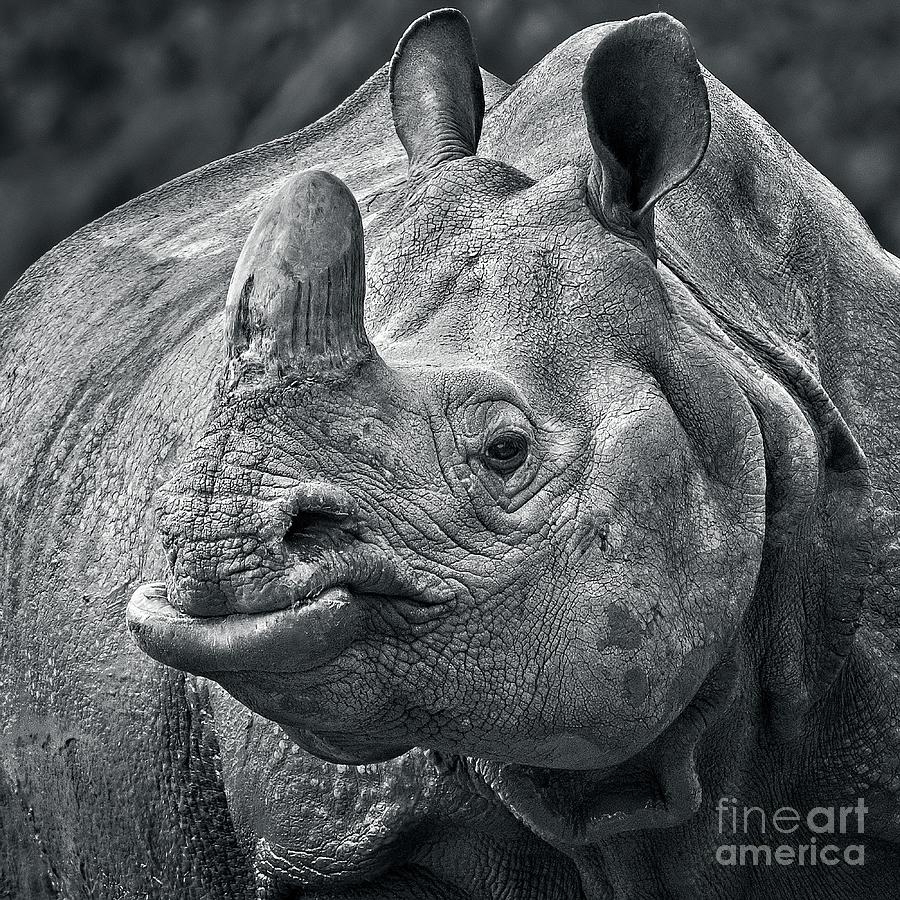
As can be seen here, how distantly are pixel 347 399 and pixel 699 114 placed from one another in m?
0.52

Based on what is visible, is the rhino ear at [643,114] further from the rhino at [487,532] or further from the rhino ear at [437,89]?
the rhino ear at [437,89]

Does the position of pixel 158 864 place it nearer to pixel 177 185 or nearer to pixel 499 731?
pixel 499 731

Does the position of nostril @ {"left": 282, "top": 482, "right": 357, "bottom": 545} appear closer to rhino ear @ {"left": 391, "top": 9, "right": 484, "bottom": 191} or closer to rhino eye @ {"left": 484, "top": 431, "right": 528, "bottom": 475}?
rhino eye @ {"left": 484, "top": 431, "right": 528, "bottom": 475}

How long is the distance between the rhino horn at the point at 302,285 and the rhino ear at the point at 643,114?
37cm

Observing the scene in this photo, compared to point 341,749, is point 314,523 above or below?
above

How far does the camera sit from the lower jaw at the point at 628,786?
2039 millimetres

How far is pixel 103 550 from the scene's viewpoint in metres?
2.46

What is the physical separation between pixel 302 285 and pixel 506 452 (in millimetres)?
272

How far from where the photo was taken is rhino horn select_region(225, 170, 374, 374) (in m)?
1.64

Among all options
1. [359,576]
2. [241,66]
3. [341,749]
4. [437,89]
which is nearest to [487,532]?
[359,576]

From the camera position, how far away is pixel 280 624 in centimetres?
160

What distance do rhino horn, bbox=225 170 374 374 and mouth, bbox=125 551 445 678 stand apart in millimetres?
179

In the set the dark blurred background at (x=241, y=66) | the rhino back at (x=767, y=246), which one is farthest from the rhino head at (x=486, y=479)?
Answer: the dark blurred background at (x=241, y=66)

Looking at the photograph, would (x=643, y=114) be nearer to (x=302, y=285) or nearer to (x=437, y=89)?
(x=437, y=89)
